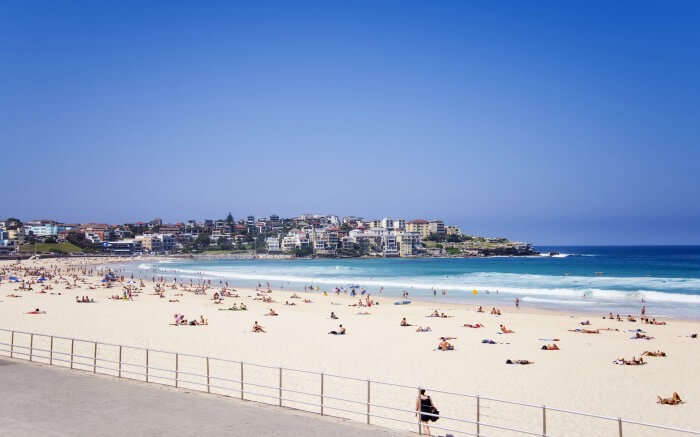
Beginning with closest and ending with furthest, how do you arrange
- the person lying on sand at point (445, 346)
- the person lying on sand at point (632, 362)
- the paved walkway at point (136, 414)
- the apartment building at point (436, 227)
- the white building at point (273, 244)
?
the paved walkway at point (136, 414) < the person lying on sand at point (632, 362) < the person lying on sand at point (445, 346) < the white building at point (273, 244) < the apartment building at point (436, 227)

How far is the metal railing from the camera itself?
9.76 m

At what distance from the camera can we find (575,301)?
39.0 m

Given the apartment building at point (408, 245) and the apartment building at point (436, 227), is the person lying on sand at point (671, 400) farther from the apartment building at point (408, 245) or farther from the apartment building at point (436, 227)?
the apartment building at point (436, 227)

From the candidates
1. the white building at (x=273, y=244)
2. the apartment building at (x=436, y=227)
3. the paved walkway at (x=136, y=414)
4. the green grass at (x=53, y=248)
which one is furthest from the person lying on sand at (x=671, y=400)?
the apartment building at (x=436, y=227)

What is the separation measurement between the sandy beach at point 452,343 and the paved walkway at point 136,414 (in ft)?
10.4

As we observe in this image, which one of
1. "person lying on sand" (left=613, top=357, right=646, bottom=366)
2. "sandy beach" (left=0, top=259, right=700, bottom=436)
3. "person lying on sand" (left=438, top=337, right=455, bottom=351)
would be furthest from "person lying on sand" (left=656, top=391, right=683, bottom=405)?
A: "person lying on sand" (left=438, top=337, right=455, bottom=351)

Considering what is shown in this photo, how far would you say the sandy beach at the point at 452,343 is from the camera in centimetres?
1298

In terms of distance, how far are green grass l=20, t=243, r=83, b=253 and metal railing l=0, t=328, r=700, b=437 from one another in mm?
130498

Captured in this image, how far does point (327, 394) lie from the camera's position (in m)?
12.9

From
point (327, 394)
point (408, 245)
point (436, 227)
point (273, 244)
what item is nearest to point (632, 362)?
point (327, 394)

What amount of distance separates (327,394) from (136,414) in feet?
17.0

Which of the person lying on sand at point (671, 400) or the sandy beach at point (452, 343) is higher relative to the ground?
the person lying on sand at point (671, 400)

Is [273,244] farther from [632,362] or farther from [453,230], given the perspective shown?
[632,362]

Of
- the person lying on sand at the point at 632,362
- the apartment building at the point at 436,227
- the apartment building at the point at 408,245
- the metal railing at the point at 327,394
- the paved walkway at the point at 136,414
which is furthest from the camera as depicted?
the apartment building at the point at 436,227
